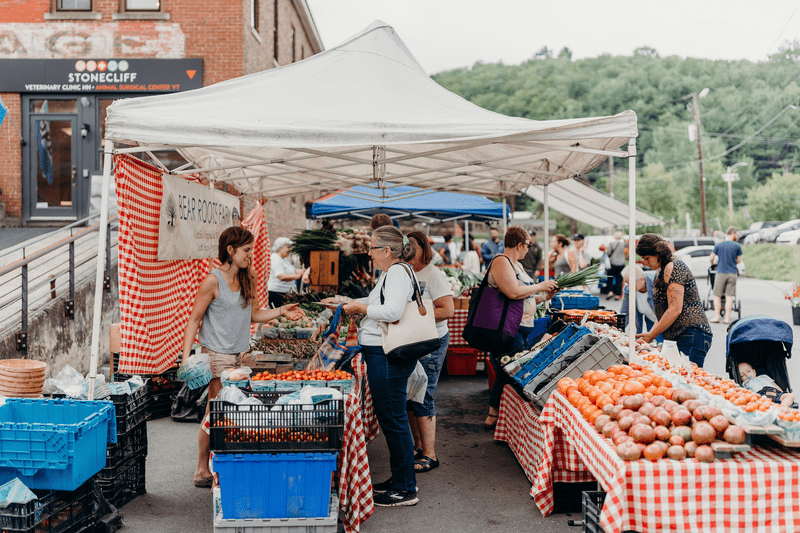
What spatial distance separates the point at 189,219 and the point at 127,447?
2.23m

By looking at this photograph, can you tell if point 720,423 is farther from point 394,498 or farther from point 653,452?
point 394,498

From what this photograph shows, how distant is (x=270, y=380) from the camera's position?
4.33 m

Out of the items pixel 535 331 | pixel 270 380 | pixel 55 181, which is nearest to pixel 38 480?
pixel 270 380

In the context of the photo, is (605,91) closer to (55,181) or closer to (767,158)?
(767,158)

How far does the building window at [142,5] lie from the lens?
12938 mm

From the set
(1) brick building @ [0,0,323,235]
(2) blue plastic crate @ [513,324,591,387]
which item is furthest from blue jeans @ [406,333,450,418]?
(1) brick building @ [0,0,323,235]

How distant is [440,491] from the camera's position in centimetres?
475

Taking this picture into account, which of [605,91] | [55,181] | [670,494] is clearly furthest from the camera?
[605,91]

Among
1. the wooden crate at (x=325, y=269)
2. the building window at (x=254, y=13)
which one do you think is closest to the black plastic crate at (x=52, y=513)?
the wooden crate at (x=325, y=269)

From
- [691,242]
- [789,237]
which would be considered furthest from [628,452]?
[789,237]

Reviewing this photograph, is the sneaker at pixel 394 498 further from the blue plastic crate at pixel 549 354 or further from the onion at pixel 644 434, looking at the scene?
the onion at pixel 644 434

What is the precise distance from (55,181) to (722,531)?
14.2m

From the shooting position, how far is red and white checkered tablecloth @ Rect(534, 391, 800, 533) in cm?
281

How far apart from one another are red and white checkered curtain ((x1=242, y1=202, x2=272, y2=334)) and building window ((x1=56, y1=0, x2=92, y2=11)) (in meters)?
8.04
